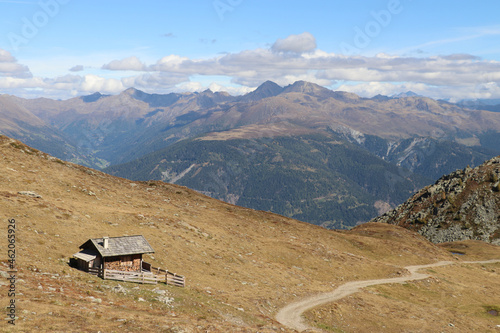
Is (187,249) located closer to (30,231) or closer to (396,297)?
(30,231)

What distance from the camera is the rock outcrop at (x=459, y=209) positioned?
494 ft

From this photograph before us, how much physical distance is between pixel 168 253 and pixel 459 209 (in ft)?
464

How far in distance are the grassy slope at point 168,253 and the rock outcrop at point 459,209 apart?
48182 mm

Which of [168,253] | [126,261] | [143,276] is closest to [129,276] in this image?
[143,276]

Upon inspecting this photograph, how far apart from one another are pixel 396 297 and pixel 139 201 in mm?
55407

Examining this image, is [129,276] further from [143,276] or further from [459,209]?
[459,209]

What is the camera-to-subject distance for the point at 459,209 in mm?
158625

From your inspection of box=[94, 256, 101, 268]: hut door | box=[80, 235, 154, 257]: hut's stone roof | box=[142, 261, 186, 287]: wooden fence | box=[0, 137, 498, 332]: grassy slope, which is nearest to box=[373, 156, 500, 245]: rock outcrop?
box=[0, 137, 498, 332]: grassy slope

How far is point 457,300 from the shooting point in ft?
220

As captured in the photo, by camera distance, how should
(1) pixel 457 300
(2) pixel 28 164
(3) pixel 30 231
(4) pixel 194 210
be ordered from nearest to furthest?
(3) pixel 30 231
(1) pixel 457 300
(2) pixel 28 164
(4) pixel 194 210

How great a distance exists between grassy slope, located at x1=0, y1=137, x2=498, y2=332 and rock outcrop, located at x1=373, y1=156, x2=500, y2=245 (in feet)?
158

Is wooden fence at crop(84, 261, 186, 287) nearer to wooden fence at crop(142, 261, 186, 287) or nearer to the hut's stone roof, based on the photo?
wooden fence at crop(142, 261, 186, 287)

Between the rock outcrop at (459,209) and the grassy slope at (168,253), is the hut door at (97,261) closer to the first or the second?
the grassy slope at (168,253)

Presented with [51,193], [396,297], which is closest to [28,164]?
[51,193]
